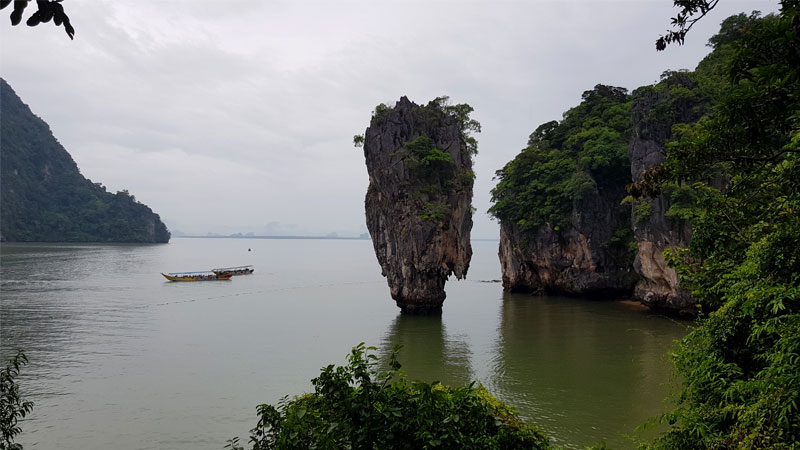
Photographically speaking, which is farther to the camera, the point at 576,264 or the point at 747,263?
the point at 576,264

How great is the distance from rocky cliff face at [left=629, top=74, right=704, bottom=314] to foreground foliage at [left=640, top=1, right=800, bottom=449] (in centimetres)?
1875

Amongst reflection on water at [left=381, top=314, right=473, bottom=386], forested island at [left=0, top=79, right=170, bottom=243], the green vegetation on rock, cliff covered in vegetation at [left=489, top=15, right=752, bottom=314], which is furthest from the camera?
forested island at [left=0, top=79, right=170, bottom=243]

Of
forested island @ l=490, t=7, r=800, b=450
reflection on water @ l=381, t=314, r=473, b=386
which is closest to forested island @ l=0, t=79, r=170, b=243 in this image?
reflection on water @ l=381, t=314, r=473, b=386

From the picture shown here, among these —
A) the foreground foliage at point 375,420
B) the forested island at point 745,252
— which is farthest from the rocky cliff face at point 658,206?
the foreground foliage at point 375,420

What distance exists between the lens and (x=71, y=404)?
578 inches

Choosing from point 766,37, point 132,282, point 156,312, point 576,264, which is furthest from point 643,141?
point 132,282

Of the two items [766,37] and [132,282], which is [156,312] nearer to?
[132,282]

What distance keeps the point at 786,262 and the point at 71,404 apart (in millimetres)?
19369

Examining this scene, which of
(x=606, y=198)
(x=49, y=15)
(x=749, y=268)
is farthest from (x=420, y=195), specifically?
(x=49, y=15)

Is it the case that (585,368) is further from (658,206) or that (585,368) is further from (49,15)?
(49,15)

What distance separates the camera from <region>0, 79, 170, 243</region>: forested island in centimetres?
10075

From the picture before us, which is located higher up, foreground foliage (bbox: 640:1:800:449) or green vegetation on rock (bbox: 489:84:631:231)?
green vegetation on rock (bbox: 489:84:631:231)

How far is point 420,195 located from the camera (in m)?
27.1

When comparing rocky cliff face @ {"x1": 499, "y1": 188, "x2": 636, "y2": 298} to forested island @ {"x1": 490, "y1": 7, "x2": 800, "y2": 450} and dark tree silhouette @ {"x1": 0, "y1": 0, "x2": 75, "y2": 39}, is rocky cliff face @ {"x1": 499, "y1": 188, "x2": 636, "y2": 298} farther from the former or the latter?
dark tree silhouette @ {"x1": 0, "y1": 0, "x2": 75, "y2": 39}
